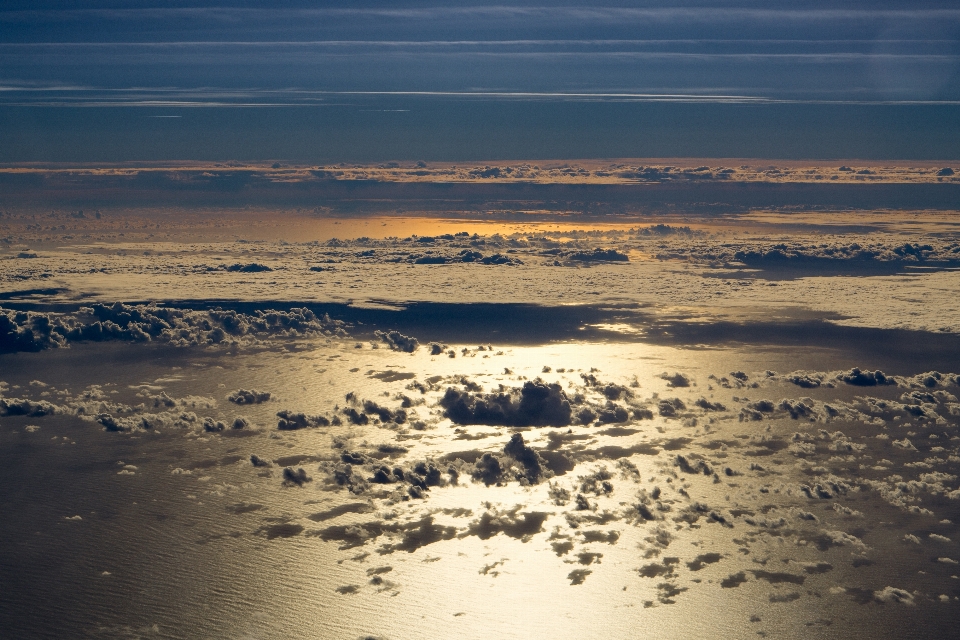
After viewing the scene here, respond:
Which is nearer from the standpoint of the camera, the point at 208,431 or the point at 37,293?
the point at 208,431

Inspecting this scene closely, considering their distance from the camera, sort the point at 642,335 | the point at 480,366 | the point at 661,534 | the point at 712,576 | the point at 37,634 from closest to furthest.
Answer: the point at 37,634 < the point at 712,576 < the point at 661,534 < the point at 480,366 < the point at 642,335

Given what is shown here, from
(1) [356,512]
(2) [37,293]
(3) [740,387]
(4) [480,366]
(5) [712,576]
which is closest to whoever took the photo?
(5) [712,576]

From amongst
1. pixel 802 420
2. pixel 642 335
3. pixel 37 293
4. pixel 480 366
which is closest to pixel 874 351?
pixel 642 335

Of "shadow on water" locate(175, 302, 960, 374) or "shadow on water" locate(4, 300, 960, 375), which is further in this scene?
"shadow on water" locate(175, 302, 960, 374)

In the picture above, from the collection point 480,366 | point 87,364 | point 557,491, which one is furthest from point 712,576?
point 87,364

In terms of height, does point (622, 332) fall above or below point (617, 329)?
above

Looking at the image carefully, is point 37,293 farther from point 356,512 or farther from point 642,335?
point 356,512

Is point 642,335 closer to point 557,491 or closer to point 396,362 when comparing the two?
point 396,362

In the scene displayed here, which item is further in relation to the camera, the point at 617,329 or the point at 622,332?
the point at 617,329

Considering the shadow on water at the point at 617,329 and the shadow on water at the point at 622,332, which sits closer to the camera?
the shadow on water at the point at 617,329
